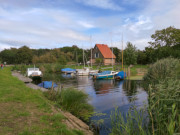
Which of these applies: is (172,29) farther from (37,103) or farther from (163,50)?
(37,103)

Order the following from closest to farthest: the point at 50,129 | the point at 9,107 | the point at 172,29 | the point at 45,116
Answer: the point at 50,129 → the point at 45,116 → the point at 9,107 → the point at 172,29

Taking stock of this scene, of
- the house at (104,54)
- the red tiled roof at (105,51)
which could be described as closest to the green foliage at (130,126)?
Answer: the house at (104,54)

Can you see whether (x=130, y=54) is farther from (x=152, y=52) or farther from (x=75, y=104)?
(x=75, y=104)

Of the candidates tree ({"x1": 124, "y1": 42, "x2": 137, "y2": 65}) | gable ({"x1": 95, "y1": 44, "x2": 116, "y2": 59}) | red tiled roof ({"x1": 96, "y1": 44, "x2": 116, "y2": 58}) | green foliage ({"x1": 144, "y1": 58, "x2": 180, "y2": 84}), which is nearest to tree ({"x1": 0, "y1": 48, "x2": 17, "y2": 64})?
gable ({"x1": 95, "y1": 44, "x2": 116, "y2": 59})

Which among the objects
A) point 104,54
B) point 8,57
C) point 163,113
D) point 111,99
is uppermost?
point 8,57

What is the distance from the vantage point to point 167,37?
45.3 meters

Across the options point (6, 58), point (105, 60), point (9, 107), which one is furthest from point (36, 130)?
point (6, 58)

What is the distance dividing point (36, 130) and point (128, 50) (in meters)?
39.8

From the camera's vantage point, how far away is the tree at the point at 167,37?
43406 mm

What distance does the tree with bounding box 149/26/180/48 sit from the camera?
4341 cm

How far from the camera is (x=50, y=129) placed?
15.1ft

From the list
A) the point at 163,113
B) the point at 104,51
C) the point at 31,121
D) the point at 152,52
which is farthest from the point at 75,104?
the point at 104,51

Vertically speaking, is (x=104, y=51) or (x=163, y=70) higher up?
(x=104, y=51)

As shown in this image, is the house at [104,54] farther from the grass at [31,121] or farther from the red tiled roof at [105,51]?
the grass at [31,121]
